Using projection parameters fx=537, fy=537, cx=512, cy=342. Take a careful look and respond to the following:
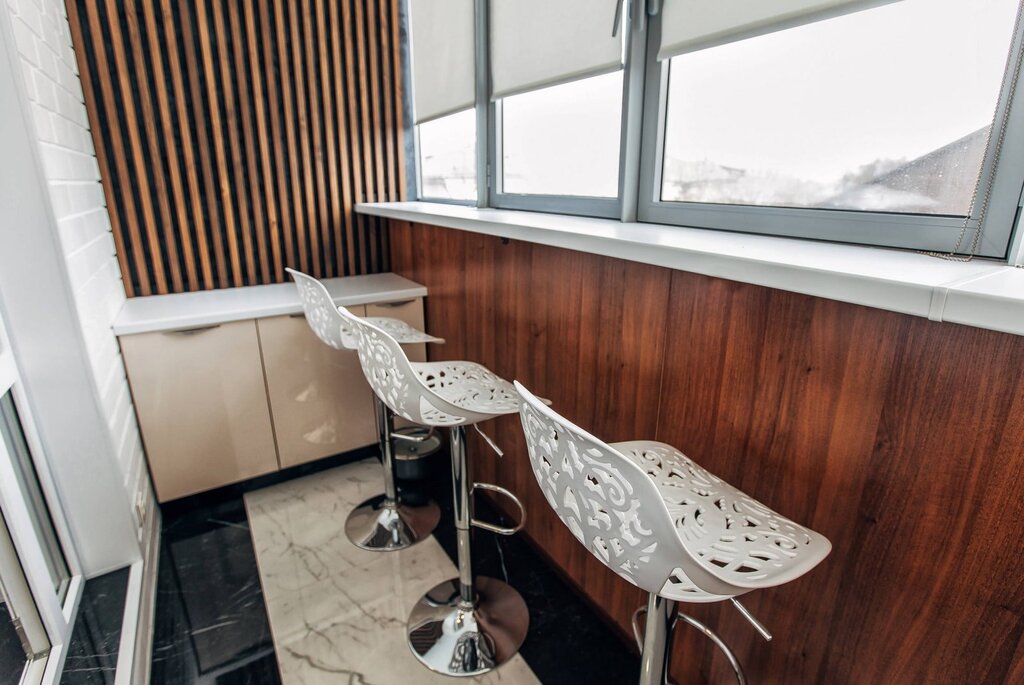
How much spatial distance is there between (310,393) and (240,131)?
1.25 m

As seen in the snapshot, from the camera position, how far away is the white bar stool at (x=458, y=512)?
134cm

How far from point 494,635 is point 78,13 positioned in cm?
274

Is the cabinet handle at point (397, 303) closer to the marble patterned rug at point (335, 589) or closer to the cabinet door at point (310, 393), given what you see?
the cabinet door at point (310, 393)

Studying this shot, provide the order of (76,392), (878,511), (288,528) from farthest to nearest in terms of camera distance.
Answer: (288,528)
(76,392)
(878,511)

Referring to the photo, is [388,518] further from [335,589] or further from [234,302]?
Answer: [234,302]

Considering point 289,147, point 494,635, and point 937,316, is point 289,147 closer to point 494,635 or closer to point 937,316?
point 494,635

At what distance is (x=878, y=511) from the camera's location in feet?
3.00

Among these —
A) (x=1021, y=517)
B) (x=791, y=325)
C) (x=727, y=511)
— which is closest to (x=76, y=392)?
(x=727, y=511)

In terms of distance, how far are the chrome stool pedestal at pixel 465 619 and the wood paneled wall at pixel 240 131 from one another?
1720 millimetres

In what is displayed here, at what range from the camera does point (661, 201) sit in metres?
1.54

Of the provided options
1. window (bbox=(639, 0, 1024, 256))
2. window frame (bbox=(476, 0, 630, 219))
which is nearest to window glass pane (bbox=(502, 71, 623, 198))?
window frame (bbox=(476, 0, 630, 219))

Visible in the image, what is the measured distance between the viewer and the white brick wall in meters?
1.47

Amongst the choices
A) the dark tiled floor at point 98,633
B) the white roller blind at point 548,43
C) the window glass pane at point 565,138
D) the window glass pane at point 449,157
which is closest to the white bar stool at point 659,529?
the window glass pane at point 565,138

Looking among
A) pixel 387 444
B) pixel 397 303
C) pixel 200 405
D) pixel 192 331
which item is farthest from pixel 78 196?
pixel 387 444
